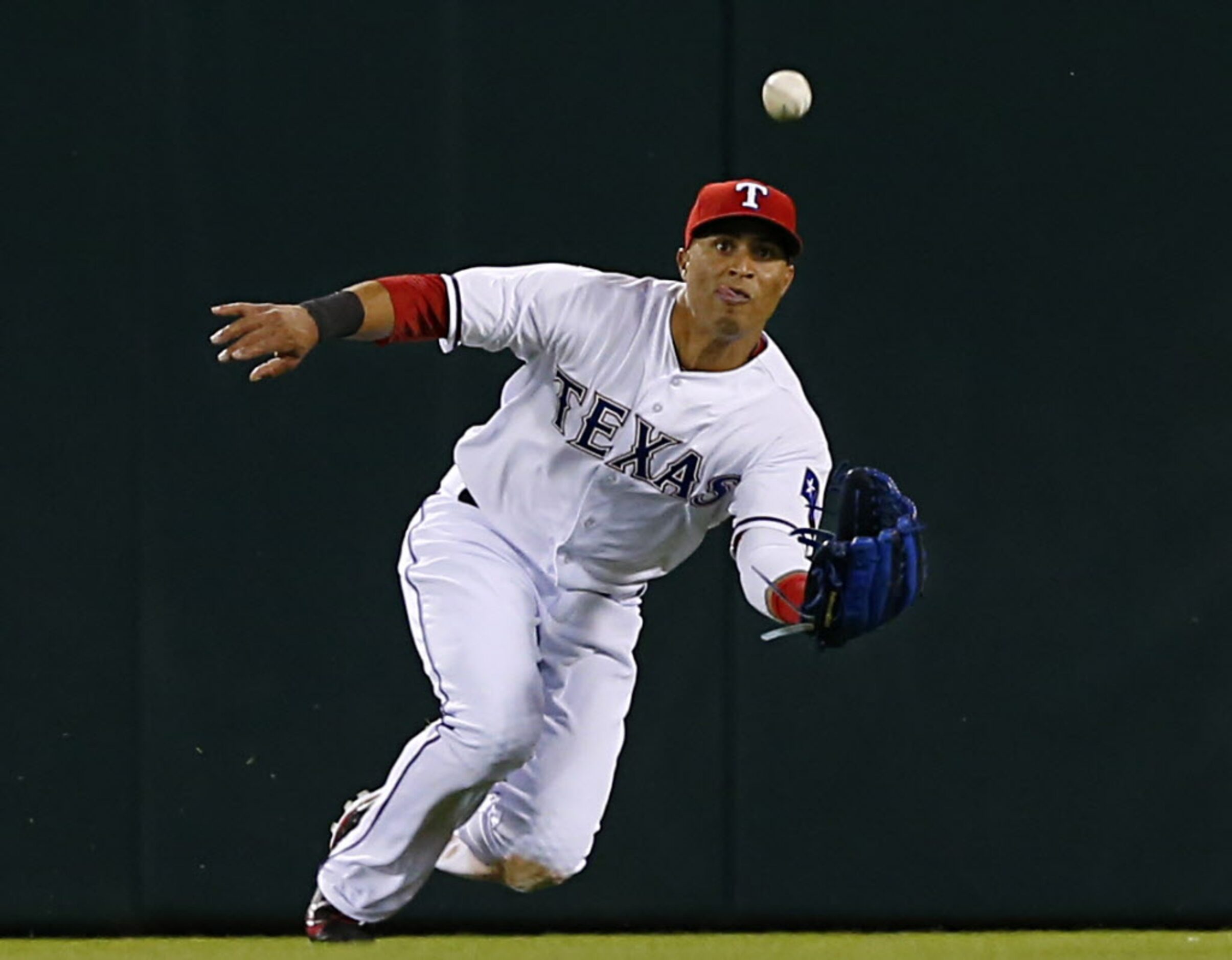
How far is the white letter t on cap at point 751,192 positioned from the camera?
407cm

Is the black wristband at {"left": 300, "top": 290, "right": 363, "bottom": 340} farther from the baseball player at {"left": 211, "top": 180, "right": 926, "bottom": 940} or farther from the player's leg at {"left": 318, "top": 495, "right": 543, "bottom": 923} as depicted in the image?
the player's leg at {"left": 318, "top": 495, "right": 543, "bottom": 923}

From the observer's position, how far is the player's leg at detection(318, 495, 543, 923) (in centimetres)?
408

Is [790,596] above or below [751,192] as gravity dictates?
below

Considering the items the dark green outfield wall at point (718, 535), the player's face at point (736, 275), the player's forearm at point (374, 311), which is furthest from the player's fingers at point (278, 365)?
the dark green outfield wall at point (718, 535)

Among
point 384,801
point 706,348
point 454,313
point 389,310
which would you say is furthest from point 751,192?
point 384,801

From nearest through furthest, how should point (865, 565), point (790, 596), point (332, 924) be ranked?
point (865, 565) < point (790, 596) < point (332, 924)

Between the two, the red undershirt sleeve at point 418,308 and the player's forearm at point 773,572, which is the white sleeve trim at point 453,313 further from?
the player's forearm at point 773,572

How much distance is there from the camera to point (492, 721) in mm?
4051

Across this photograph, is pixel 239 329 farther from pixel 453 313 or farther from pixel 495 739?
pixel 495 739

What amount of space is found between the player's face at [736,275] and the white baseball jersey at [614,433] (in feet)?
0.48

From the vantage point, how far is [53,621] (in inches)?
213

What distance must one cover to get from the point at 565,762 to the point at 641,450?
2.17 ft

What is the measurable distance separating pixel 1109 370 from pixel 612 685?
180 cm

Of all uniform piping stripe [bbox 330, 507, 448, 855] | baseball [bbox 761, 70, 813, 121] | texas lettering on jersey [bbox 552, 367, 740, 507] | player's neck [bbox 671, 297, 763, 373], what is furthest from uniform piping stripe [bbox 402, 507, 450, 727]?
baseball [bbox 761, 70, 813, 121]
